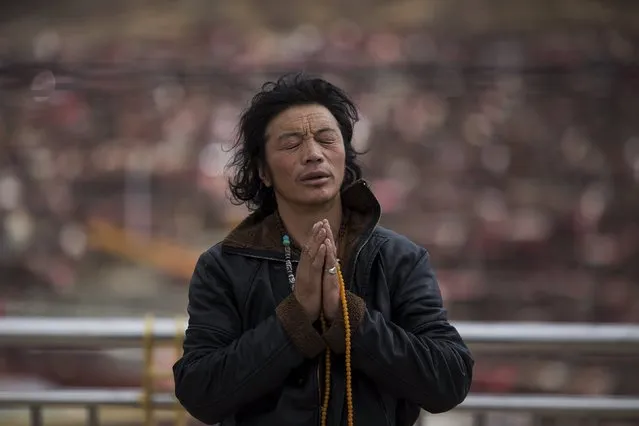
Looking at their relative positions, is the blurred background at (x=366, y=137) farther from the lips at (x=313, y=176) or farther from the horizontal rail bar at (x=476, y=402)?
the lips at (x=313, y=176)

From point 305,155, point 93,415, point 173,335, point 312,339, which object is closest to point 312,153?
point 305,155

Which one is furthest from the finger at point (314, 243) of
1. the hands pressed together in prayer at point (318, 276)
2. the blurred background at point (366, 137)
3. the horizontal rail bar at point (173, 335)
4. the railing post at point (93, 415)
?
the blurred background at point (366, 137)

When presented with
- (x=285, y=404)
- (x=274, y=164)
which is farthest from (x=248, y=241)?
(x=285, y=404)

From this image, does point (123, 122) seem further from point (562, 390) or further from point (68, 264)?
point (562, 390)

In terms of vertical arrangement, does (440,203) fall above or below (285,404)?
above

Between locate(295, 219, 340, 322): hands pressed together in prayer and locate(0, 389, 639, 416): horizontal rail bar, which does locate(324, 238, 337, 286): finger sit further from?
locate(0, 389, 639, 416): horizontal rail bar

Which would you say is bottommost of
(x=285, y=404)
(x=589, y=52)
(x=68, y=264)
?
(x=285, y=404)

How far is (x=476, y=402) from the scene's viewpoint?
2.00 m

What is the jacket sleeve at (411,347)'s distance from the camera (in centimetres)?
104

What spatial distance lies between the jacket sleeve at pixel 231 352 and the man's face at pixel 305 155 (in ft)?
0.47

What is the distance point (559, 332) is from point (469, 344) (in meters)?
0.21

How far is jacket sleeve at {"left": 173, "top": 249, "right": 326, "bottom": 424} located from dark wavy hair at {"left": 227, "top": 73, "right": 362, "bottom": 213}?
155 millimetres

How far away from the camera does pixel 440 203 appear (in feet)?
12.3

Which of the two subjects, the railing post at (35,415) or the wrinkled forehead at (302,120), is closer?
Result: the wrinkled forehead at (302,120)
